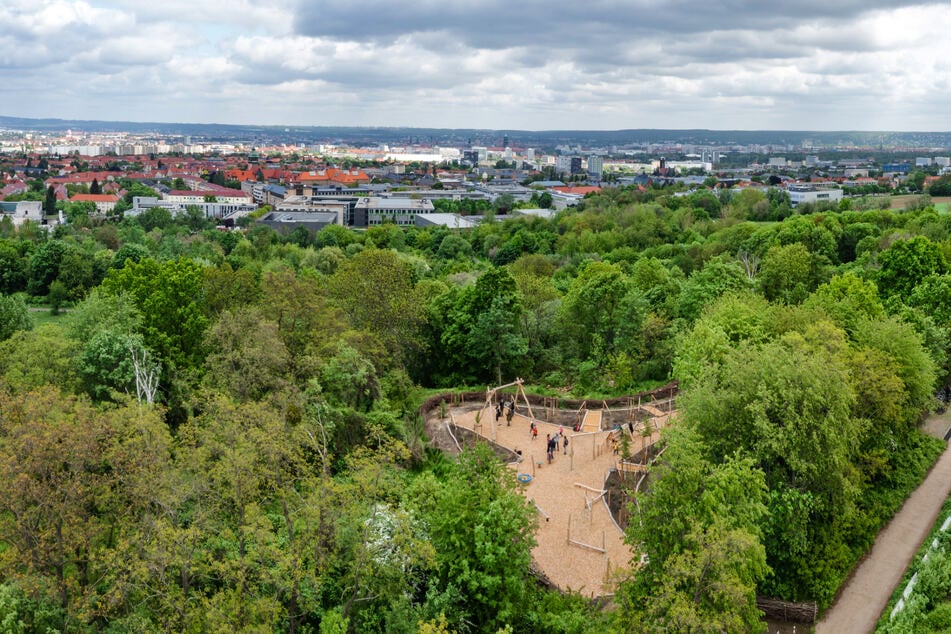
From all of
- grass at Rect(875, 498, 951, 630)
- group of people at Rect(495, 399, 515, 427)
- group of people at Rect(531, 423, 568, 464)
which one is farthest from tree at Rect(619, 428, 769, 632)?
group of people at Rect(495, 399, 515, 427)

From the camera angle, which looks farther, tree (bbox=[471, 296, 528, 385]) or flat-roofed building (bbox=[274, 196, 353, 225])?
flat-roofed building (bbox=[274, 196, 353, 225])

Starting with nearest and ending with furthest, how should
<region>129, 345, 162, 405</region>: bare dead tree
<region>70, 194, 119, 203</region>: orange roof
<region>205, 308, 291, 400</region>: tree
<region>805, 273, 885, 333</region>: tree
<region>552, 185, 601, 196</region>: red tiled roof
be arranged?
<region>205, 308, 291, 400</region>: tree < <region>129, 345, 162, 405</region>: bare dead tree < <region>805, 273, 885, 333</region>: tree < <region>70, 194, 119, 203</region>: orange roof < <region>552, 185, 601, 196</region>: red tiled roof

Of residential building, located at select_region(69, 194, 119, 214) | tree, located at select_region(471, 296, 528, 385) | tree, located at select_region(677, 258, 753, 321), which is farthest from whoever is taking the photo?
residential building, located at select_region(69, 194, 119, 214)

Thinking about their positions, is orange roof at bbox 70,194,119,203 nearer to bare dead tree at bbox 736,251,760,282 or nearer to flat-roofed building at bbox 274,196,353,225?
flat-roofed building at bbox 274,196,353,225

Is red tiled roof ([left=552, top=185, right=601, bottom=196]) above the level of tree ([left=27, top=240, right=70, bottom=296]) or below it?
above

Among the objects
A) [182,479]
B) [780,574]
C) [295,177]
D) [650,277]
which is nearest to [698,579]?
[780,574]

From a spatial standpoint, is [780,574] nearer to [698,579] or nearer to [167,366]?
[698,579]

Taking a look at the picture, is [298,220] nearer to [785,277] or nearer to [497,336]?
[497,336]
